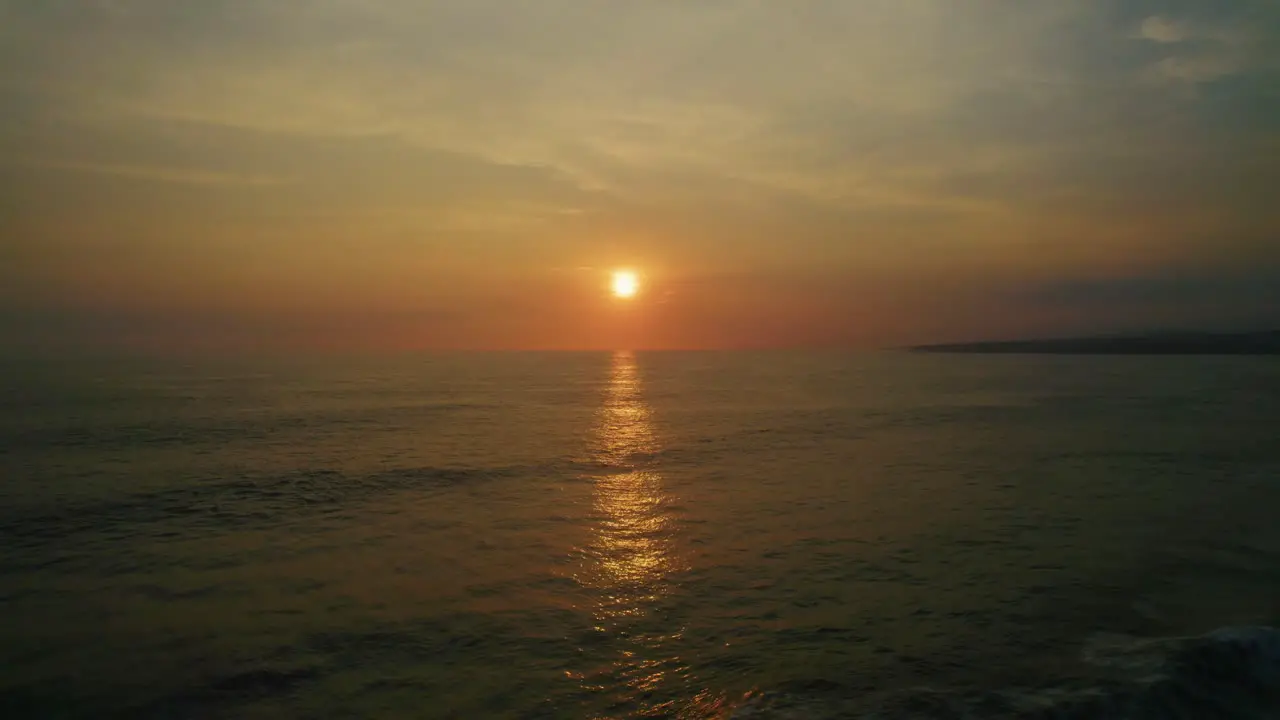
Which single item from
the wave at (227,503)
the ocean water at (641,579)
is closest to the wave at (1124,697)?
the ocean water at (641,579)

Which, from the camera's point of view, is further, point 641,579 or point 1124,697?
point 641,579

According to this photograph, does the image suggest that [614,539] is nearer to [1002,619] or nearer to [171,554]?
[1002,619]

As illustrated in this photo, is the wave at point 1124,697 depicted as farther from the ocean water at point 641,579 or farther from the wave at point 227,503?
the wave at point 227,503

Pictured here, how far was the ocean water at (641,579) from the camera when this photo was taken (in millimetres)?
13172

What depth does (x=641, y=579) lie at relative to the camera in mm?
19953

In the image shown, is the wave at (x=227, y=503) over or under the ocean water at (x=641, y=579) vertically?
over

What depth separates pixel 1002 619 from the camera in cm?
1636

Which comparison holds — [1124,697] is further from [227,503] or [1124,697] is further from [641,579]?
[227,503]

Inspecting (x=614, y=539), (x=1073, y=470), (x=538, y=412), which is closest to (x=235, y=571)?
(x=614, y=539)

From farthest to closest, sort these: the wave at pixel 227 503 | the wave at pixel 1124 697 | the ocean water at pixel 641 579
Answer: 1. the wave at pixel 227 503
2. the ocean water at pixel 641 579
3. the wave at pixel 1124 697

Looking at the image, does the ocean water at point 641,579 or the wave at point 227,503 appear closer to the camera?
the ocean water at point 641,579

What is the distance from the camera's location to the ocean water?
519 inches

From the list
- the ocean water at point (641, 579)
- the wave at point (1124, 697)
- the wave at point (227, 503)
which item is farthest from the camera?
the wave at point (227, 503)

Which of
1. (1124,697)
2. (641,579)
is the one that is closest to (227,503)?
(641,579)
